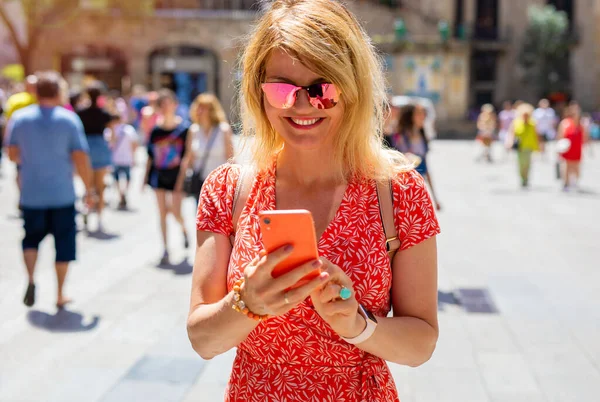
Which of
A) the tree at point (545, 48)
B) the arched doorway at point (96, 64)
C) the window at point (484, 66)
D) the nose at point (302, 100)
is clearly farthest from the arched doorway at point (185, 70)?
the nose at point (302, 100)

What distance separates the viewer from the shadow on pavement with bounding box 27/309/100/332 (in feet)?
19.2

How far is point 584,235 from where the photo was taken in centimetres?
1004

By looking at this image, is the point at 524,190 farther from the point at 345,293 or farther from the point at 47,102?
the point at 345,293

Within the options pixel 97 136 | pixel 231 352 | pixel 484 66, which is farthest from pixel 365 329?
pixel 484 66

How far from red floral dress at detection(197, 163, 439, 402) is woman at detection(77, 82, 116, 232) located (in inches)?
333

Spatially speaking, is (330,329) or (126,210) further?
(126,210)

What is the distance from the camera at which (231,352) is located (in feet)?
16.9

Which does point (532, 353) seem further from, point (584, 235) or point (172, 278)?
point (584, 235)

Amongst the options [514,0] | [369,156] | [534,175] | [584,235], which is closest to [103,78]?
[514,0]

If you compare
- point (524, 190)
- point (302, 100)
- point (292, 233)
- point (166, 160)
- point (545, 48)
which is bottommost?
point (524, 190)

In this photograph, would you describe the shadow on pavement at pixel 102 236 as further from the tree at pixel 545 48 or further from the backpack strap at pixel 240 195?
the tree at pixel 545 48

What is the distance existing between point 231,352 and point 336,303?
3658mm

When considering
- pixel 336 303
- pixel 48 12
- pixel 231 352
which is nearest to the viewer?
pixel 336 303

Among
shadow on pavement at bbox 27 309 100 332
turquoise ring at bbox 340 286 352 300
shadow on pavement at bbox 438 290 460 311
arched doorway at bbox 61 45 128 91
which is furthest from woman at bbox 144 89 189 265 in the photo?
arched doorway at bbox 61 45 128 91
